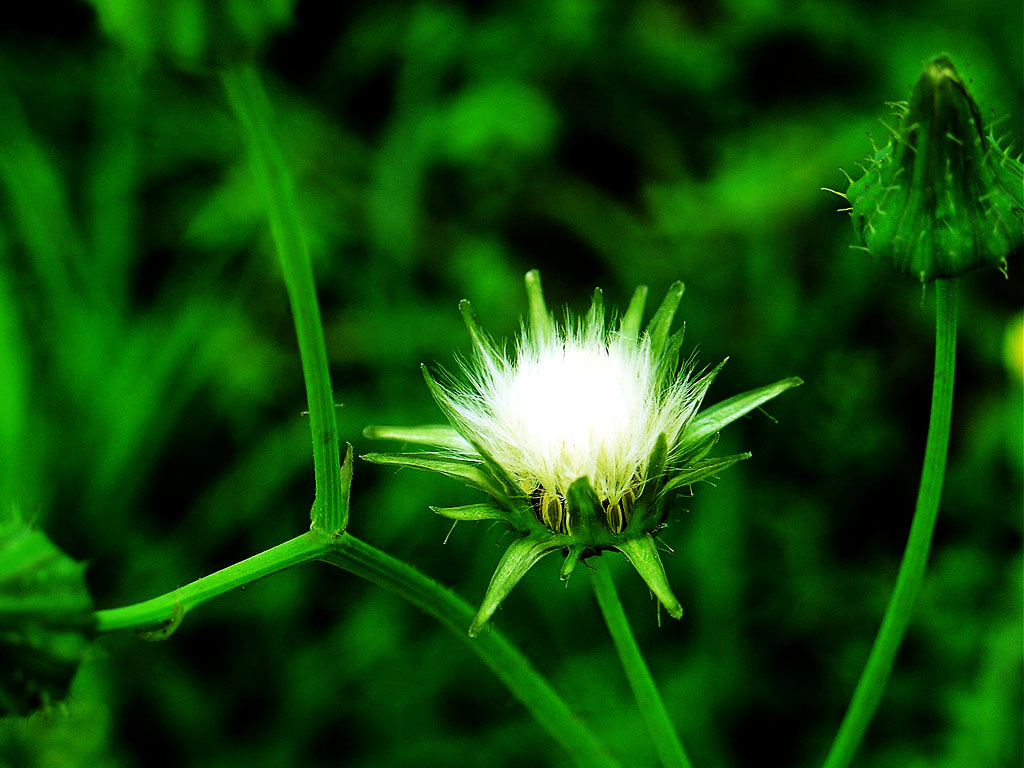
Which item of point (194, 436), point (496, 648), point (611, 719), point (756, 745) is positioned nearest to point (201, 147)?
point (194, 436)

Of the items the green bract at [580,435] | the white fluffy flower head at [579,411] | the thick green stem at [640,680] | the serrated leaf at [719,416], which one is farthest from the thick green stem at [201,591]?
the serrated leaf at [719,416]

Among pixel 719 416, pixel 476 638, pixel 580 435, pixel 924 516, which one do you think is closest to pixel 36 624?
pixel 476 638

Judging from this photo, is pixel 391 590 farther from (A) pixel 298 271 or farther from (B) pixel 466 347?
(B) pixel 466 347

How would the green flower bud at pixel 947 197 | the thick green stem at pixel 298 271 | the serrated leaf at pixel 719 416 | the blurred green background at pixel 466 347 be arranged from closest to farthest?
the thick green stem at pixel 298 271
the green flower bud at pixel 947 197
the serrated leaf at pixel 719 416
the blurred green background at pixel 466 347

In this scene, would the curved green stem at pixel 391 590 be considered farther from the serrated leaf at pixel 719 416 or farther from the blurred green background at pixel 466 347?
the blurred green background at pixel 466 347

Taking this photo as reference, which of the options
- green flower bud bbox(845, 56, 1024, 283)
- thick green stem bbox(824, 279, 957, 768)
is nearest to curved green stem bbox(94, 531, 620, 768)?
thick green stem bbox(824, 279, 957, 768)

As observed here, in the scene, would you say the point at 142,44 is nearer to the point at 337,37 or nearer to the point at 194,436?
the point at 194,436

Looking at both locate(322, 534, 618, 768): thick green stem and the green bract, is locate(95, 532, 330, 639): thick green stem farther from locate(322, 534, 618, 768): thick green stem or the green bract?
the green bract
